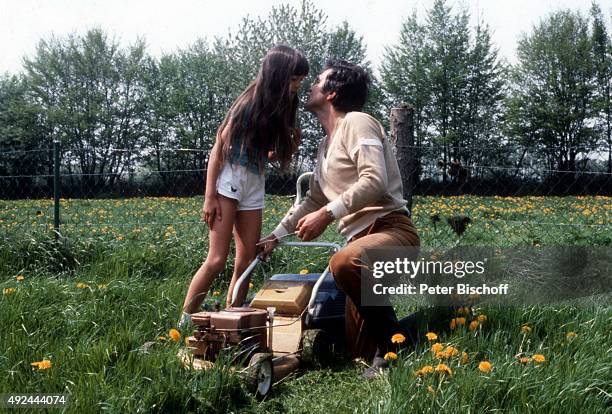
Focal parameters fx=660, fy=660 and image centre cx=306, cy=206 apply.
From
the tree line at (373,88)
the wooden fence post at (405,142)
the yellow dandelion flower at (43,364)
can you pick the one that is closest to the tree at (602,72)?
the tree line at (373,88)

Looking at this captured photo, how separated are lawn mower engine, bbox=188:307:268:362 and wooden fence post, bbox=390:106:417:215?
7.65ft

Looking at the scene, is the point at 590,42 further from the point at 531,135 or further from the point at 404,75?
the point at 404,75

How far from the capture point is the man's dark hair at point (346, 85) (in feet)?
11.3

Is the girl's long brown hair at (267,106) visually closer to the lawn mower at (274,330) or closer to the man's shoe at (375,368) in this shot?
the lawn mower at (274,330)

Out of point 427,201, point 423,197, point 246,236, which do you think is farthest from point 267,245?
point 427,201

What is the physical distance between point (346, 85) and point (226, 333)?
143 cm

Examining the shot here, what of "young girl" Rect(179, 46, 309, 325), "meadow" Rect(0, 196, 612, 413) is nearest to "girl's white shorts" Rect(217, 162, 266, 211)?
"young girl" Rect(179, 46, 309, 325)

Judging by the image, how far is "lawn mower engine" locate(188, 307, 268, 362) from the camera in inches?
113

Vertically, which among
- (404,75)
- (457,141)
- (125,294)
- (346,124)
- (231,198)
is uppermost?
(404,75)

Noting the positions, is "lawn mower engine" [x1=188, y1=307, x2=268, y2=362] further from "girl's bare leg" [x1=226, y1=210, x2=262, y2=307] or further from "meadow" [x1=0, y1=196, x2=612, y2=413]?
"girl's bare leg" [x1=226, y1=210, x2=262, y2=307]

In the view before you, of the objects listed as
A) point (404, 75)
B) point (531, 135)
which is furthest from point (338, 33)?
point (531, 135)

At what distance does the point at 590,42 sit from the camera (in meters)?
31.8

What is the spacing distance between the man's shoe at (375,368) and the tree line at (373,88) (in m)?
25.6

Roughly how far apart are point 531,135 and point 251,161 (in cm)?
2995
